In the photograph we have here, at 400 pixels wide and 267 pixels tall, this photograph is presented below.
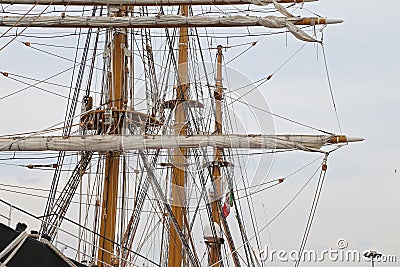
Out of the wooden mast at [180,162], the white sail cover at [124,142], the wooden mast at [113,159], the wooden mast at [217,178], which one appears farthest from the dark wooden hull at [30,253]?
the wooden mast at [217,178]

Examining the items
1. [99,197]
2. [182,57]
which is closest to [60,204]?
[99,197]

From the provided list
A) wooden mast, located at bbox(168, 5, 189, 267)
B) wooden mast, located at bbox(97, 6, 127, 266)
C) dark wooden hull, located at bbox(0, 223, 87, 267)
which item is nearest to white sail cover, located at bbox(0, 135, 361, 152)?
wooden mast, located at bbox(97, 6, 127, 266)

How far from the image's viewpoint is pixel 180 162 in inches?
966

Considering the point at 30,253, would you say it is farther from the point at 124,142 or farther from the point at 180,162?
the point at 180,162

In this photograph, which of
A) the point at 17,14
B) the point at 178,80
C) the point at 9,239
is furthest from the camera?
the point at 178,80

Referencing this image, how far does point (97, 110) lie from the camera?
22.5 m

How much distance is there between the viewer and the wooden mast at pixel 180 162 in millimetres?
23359

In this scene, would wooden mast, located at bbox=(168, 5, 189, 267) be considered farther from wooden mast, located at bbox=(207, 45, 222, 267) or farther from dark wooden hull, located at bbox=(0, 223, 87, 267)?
dark wooden hull, located at bbox=(0, 223, 87, 267)

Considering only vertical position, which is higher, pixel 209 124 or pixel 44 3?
pixel 44 3

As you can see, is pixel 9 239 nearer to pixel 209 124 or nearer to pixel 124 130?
pixel 124 130

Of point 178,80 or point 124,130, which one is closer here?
point 124,130

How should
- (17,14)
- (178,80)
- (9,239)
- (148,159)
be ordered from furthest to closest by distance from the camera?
(178,80), (148,159), (17,14), (9,239)

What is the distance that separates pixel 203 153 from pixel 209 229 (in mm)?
2779

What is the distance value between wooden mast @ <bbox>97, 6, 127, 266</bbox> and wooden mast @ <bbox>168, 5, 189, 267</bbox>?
7.62 ft
